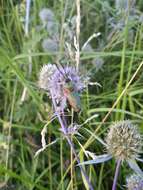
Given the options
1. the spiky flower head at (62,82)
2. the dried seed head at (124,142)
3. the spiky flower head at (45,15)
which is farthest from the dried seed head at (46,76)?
the spiky flower head at (45,15)

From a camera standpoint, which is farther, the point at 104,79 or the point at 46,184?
the point at 104,79

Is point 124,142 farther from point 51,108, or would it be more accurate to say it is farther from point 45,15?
point 45,15

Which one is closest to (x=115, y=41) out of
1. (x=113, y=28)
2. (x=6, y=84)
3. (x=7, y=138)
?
(x=113, y=28)

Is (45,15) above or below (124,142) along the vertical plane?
above

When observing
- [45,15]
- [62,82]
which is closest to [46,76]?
[62,82]

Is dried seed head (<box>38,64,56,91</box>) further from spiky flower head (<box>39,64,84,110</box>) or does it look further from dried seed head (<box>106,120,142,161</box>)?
dried seed head (<box>106,120,142,161</box>)

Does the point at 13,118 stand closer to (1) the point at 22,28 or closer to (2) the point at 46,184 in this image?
(2) the point at 46,184

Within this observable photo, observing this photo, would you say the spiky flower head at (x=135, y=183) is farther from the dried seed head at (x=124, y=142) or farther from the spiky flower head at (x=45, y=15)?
the spiky flower head at (x=45, y=15)
